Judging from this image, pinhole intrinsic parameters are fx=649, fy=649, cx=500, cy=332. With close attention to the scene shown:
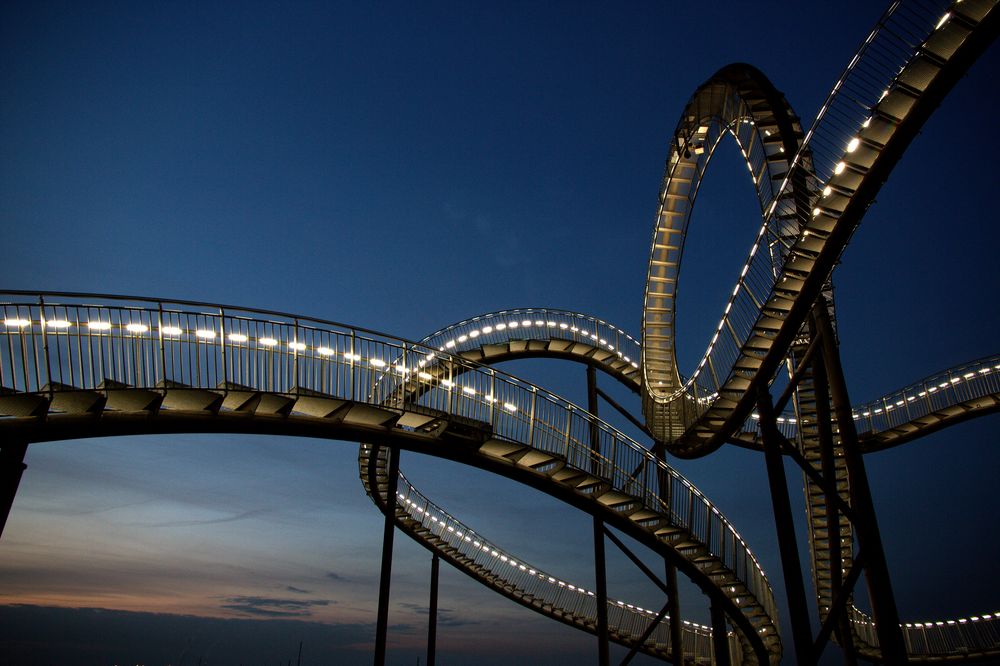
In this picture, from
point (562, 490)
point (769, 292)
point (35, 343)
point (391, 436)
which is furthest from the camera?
point (562, 490)

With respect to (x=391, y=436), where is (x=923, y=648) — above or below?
below

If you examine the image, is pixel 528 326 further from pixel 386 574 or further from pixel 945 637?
pixel 945 637

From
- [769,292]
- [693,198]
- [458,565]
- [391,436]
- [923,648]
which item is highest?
[693,198]

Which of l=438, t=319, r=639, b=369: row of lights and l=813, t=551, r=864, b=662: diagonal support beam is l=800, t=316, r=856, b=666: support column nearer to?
l=813, t=551, r=864, b=662: diagonal support beam

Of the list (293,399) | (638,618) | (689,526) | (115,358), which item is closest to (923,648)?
(638,618)

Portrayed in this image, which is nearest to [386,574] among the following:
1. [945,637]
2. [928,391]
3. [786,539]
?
[786,539]

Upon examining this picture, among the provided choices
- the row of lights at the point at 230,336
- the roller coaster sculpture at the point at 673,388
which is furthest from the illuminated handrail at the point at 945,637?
the row of lights at the point at 230,336

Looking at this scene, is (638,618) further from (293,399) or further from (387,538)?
(293,399)
